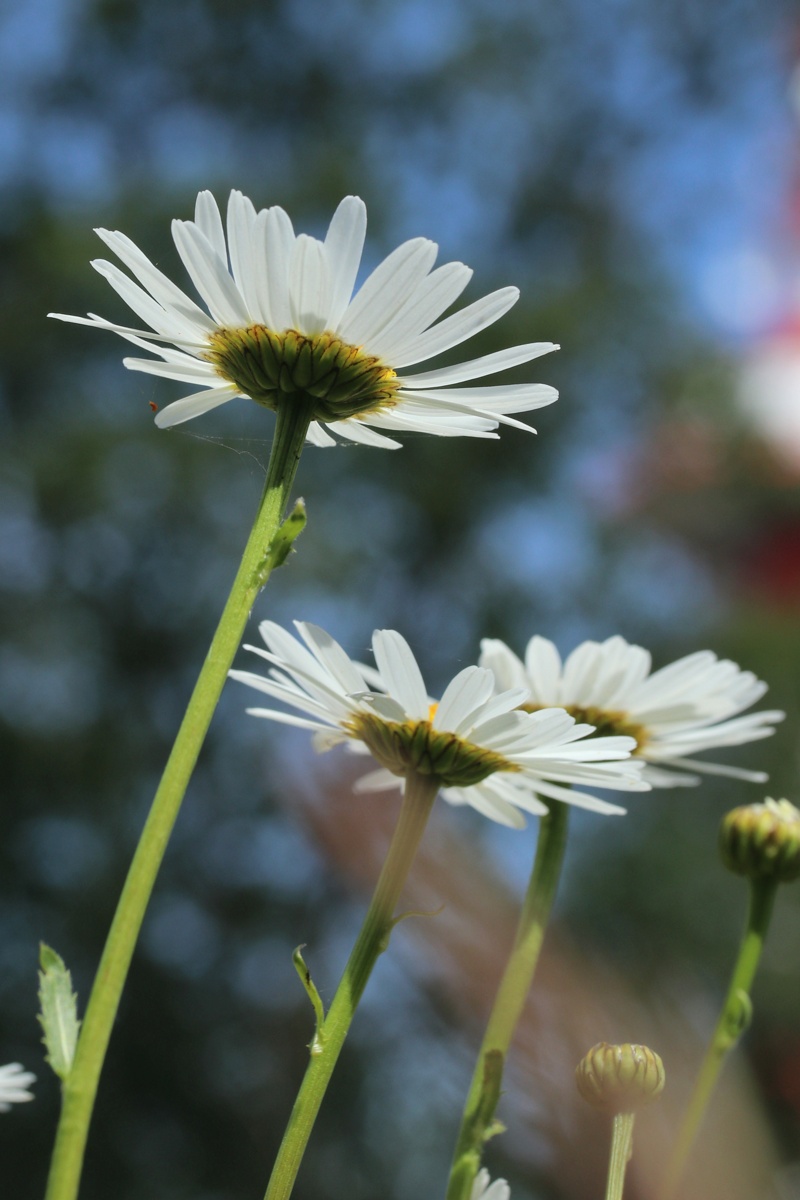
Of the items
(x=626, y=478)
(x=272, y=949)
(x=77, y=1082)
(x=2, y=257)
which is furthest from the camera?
(x=2, y=257)

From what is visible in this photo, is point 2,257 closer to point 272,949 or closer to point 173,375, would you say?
point 272,949

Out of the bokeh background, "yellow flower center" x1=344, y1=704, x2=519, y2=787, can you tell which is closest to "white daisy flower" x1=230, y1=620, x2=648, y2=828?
"yellow flower center" x1=344, y1=704, x2=519, y2=787

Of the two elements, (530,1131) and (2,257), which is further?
(2,257)

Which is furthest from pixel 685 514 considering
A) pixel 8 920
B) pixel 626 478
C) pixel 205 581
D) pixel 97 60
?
pixel 97 60

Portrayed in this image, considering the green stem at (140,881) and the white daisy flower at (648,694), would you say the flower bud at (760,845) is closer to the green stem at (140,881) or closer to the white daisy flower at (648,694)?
the white daisy flower at (648,694)

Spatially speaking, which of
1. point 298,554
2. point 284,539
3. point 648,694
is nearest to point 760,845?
point 648,694

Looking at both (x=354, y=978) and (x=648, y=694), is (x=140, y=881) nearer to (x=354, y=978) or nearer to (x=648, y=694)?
(x=354, y=978)

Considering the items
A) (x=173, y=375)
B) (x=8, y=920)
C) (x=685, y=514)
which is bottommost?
(x=8, y=920)
